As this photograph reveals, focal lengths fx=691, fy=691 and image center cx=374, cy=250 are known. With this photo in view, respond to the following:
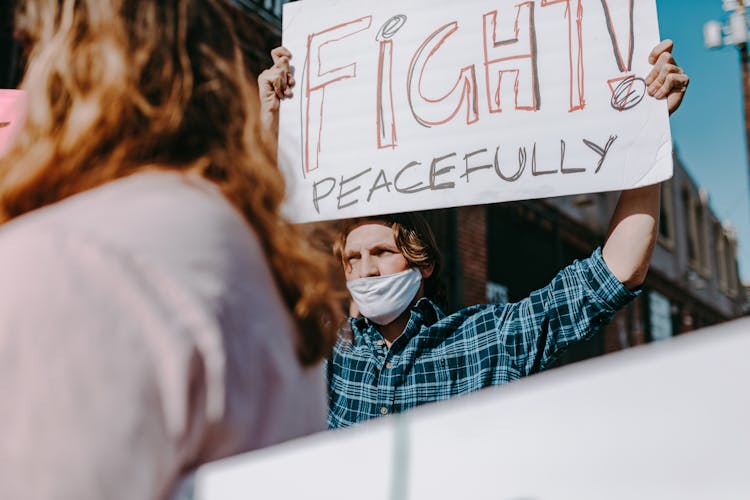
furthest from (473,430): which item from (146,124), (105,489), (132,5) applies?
(132,5)

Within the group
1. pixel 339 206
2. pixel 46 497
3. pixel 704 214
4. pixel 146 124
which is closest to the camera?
pixel 46 497

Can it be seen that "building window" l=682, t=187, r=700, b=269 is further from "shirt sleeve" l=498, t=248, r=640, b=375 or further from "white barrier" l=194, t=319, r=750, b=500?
"white barrier" l=194, t=319, r=750, b=500

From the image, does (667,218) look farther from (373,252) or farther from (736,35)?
(373,252)

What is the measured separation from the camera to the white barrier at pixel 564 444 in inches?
21.6

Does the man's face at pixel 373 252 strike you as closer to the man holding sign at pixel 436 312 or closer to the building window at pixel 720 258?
the man holding sign at pixel 436 312

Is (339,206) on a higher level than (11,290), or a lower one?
higher

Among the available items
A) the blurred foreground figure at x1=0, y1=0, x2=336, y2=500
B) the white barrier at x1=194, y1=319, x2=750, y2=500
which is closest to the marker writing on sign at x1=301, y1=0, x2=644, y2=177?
the blurred foreground figure at x1=0, y1=0, x2=336, y2=500

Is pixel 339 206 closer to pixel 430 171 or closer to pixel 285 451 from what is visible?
pixel 430 171

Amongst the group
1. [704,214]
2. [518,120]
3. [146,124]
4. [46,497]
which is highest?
[704,214]

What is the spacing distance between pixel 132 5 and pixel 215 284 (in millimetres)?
365

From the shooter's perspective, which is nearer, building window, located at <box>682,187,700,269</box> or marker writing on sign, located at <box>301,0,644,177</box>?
marker writing on sign, located at <box>301,0,644,177</box>

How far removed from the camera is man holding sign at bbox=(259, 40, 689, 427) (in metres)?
1.66

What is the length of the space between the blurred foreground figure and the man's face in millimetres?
1221

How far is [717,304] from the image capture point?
24.7 metres
